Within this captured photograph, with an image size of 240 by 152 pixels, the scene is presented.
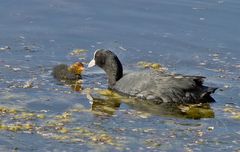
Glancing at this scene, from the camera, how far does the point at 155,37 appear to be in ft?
Result: 52.4

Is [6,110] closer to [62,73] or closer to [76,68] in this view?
[62,73]

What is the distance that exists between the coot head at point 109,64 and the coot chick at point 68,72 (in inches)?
11.3

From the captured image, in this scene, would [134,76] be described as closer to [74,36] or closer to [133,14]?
[74,36]

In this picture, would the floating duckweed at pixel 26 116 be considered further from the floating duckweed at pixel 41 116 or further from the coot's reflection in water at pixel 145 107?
the coot's reflection in water at pixel 145 107

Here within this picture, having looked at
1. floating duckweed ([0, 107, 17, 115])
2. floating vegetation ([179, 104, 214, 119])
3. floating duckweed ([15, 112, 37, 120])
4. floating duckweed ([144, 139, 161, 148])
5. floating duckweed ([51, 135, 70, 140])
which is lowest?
floating vegetation ([179, 104, 214, 119])

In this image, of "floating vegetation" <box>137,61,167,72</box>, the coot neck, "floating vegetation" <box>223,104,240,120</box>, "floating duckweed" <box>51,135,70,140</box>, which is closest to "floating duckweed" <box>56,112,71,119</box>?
"floating duckweed" <box>51,135,70,140</box>

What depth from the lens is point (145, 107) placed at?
1215 centimetres

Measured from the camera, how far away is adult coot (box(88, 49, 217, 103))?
12.4m

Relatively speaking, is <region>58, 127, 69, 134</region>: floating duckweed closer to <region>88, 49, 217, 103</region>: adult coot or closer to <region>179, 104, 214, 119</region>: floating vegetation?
<region>179, 104, 214, 119</region>: floating vegetation

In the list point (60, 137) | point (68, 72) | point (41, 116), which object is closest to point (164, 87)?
point (68, 72)

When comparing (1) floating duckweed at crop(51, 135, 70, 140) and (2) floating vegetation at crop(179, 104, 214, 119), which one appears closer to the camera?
(1) floating duckweed at crop(51, 135, 70, 140)

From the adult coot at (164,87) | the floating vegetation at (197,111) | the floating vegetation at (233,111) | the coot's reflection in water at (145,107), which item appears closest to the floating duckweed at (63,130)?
the coot's reflection in water at (145,107)

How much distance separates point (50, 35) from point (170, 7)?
3.38 m

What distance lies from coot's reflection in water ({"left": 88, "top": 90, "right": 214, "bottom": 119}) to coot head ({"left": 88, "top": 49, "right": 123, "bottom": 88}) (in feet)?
1.85
